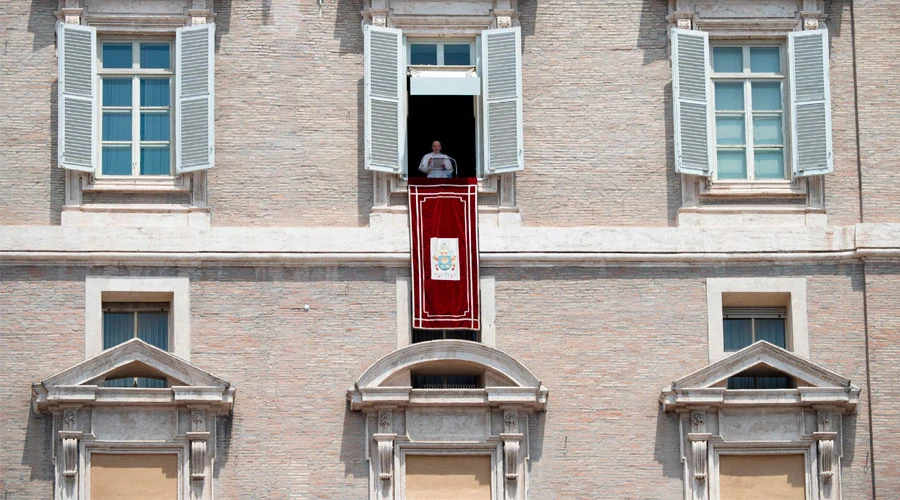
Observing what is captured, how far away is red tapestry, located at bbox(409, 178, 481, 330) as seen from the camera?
37.7 m

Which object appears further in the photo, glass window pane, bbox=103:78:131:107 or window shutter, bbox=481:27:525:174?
glass window pane, bbox=103:78:131:107

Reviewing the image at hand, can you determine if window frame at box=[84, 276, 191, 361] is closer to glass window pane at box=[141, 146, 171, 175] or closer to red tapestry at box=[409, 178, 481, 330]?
glass window pane at box=[141, 146, 171, 175]

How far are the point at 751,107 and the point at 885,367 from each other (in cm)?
448

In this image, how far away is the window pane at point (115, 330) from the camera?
3781 centimetres

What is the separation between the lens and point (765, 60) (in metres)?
39.2

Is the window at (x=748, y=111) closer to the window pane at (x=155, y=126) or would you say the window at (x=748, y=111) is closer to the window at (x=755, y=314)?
the window at (x=755, y=314)

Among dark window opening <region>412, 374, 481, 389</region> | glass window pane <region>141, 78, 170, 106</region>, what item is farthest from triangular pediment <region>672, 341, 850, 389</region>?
glass window pane <region>141, 78, 170, 106</region>

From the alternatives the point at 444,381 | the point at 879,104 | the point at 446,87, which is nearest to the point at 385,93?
the point at 446,87

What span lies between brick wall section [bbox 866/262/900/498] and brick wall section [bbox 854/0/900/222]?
0.98 m

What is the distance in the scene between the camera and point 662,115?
127 feet

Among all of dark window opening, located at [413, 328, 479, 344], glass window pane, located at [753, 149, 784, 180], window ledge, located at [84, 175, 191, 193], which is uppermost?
glass window pane, located at [753, 149, 784, 180]

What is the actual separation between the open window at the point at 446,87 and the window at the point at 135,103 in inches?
97.4

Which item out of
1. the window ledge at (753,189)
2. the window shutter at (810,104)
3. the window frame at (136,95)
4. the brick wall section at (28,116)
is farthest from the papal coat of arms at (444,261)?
the brick wall section at (28,116)

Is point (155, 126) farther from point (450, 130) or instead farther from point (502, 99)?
point (502, 99)
